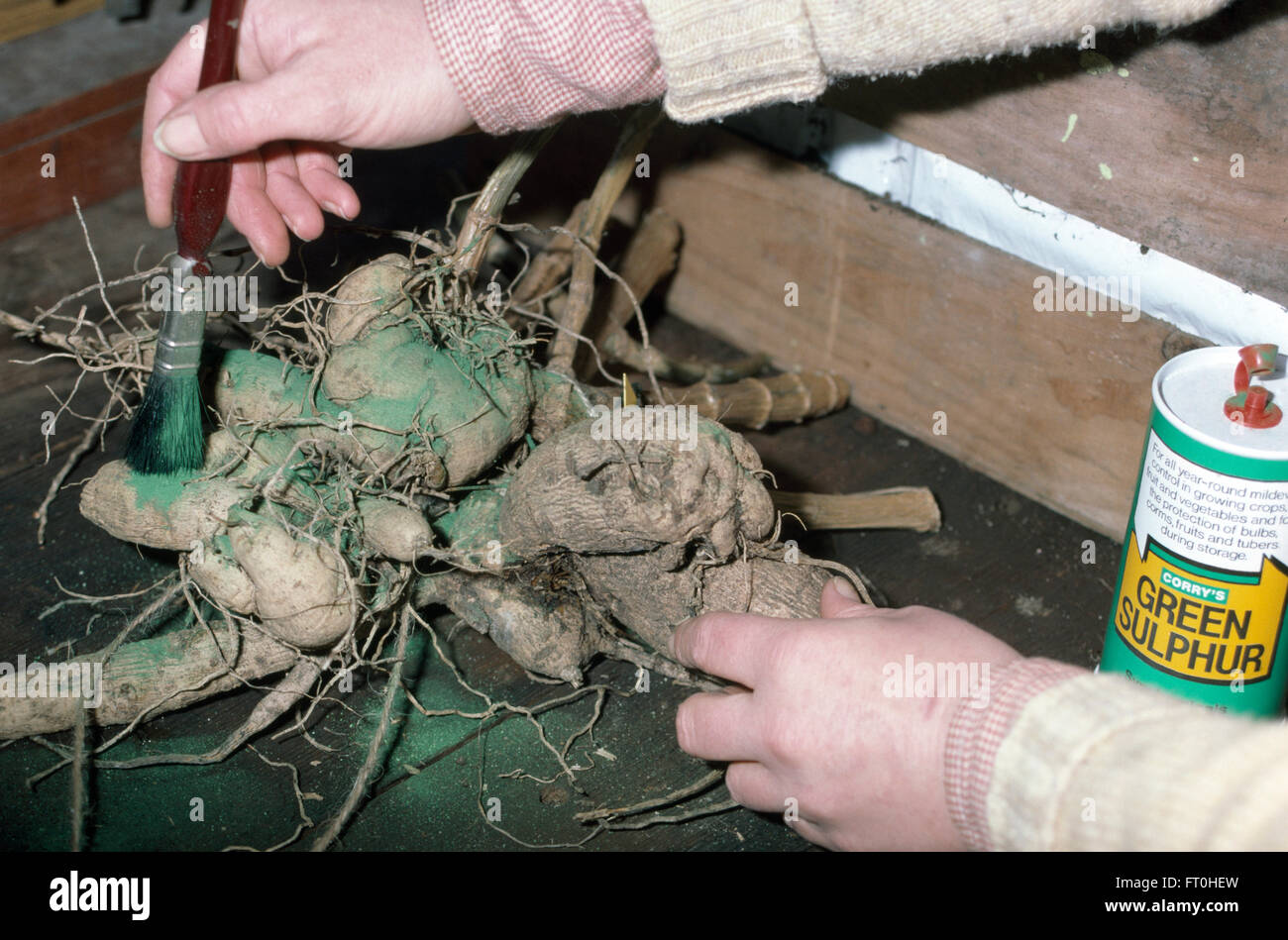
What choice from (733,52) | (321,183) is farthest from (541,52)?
(321,183)

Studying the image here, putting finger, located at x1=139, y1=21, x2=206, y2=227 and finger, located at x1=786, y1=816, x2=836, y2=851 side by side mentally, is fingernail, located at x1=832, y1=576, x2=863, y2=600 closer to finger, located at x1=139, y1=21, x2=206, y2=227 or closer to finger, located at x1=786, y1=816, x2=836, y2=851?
finger, located at x1=786, y1=816, x2=836, y2=851

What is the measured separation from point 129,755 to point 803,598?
0.56 m

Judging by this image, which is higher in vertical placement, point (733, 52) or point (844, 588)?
point (733, 52)

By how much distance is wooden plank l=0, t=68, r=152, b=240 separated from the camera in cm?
148

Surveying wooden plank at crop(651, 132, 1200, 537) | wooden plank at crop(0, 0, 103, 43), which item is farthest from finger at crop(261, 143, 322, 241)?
wooden plank at crop(0, 0, 103, 43)

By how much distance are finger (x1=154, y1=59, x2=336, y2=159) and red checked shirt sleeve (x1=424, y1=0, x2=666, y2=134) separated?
4.3 inches

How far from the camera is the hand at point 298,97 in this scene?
860mm

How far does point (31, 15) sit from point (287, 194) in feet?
3.19

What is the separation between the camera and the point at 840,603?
89cm

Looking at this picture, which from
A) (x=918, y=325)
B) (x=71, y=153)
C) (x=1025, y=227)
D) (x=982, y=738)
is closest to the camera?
(x=982, y=738)

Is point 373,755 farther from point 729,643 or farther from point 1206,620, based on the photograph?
point 1206,620
